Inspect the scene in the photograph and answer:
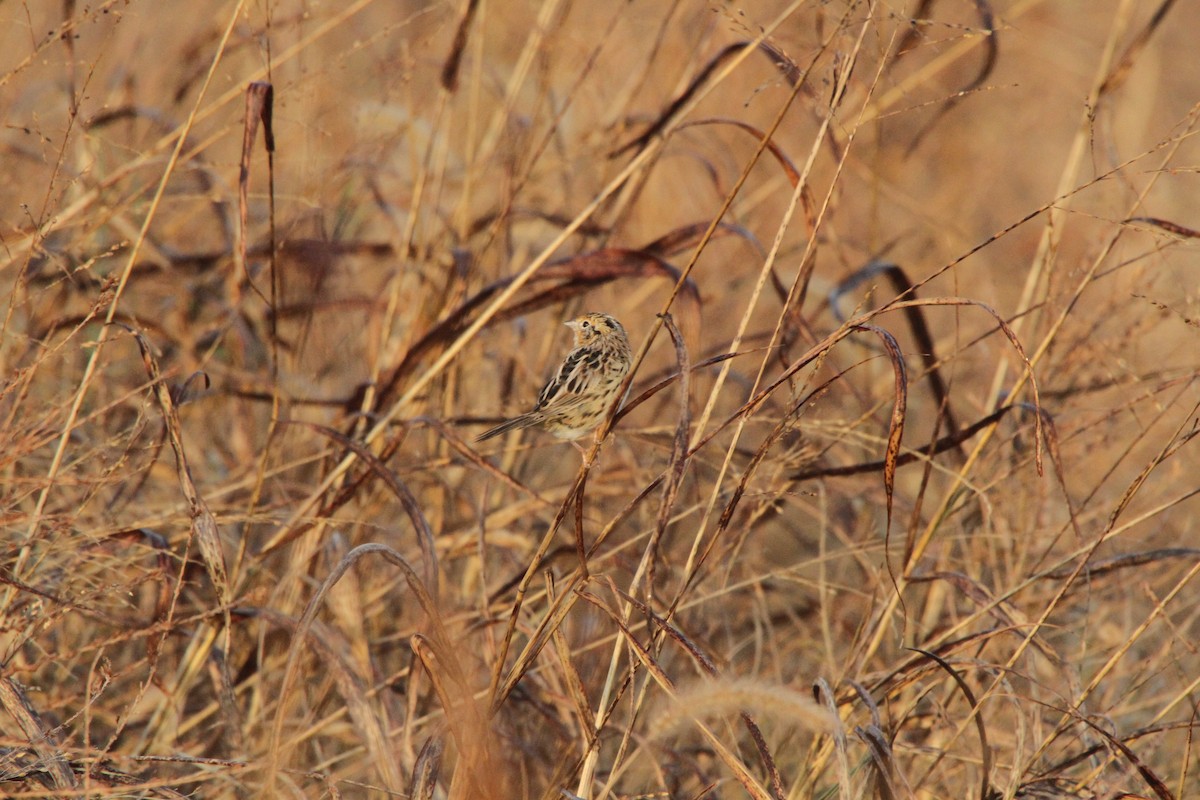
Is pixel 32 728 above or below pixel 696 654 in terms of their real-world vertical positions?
below

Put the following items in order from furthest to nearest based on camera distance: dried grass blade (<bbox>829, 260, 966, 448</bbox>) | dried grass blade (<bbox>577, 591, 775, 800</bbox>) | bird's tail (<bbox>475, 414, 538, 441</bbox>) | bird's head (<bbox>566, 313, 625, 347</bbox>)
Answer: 1. dried grass blade (<bbox>829, 260, 966, 448</bbox>)
2. bird's head (<bbox>566, 313, 625, 347</bbox>)
3. bird's tail (<bbox>475, 414, 538, 441</bbox>)
4. dried grass blade (<bbox>577, 591, 775, 800</bbox>)

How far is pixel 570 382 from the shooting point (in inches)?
87.0

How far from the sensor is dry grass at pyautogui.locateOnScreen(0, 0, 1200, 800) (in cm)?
183

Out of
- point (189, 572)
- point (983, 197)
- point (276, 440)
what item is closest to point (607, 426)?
point (189, 572)

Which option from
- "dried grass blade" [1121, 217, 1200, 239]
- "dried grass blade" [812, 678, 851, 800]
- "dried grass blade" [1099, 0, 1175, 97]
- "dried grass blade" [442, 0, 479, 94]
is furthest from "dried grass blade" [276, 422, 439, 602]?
"dried grass blade" [1099, 0, 1175, 97]

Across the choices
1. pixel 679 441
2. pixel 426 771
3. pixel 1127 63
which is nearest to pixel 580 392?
pixel 679 441

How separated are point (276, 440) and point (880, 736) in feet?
6.54

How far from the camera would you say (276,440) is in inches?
125

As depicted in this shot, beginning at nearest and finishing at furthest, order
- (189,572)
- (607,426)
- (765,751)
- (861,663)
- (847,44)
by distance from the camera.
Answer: (607,426) → (765,751) → (847,44) → (861,663) → (189,572)

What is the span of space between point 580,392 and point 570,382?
1.1 inches

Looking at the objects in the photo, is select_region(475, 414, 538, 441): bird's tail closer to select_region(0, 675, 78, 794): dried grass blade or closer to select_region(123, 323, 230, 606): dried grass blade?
select_region(123, 323, 230, 606): dried grass blade

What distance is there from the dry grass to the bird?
0.22 feet

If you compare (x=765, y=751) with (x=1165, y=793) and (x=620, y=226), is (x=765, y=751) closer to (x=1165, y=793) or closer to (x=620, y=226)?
(x=1165, y=793)

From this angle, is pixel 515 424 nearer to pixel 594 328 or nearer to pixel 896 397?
pixel 594 328
